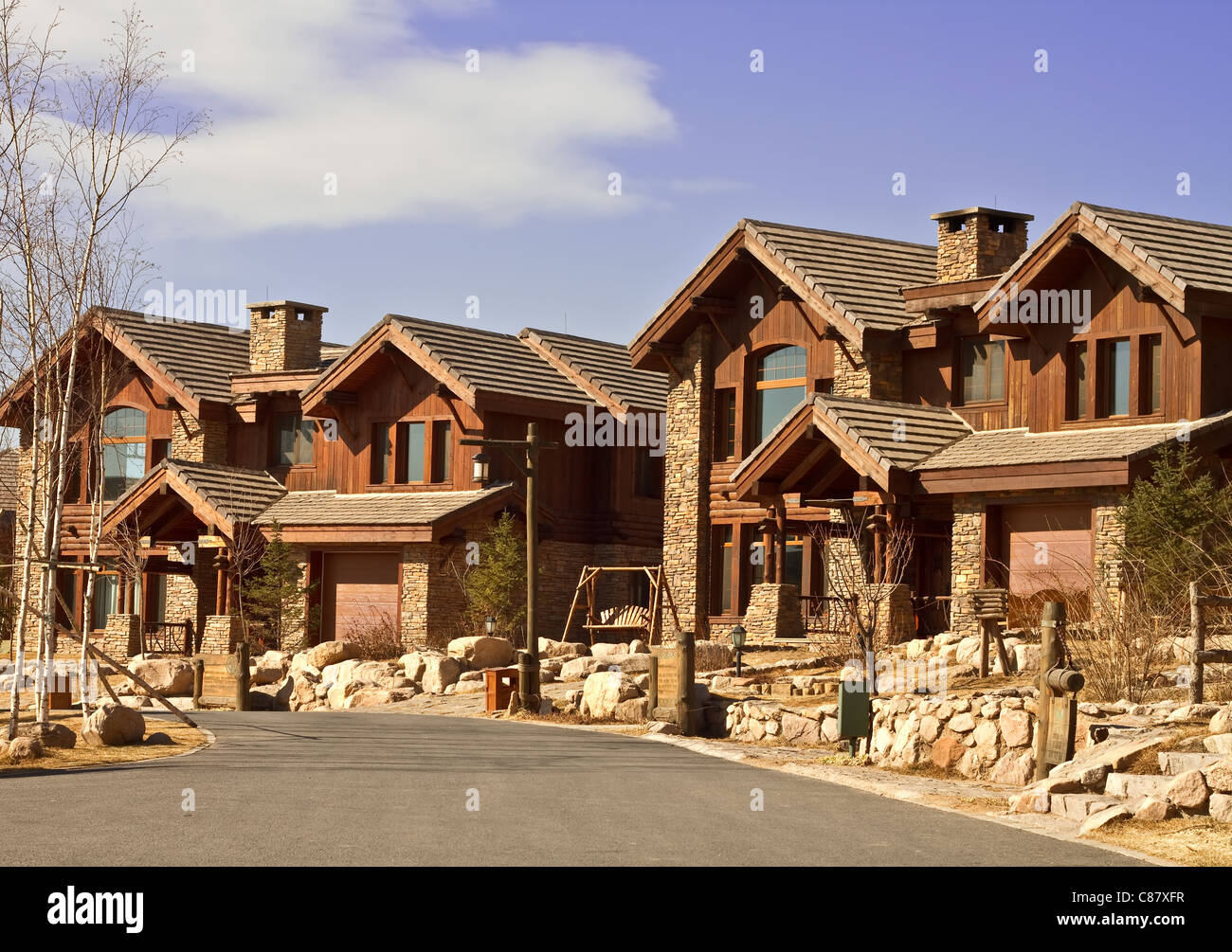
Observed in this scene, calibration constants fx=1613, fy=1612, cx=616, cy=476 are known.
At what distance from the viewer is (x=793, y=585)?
33.6m

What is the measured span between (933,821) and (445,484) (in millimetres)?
26989

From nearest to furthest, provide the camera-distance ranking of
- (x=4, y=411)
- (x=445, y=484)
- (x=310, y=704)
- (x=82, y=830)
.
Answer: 1. (x=82, y=830)
2. (x=4, y=411)
3. (x=310, y=704)
4. (x=445, y=484)

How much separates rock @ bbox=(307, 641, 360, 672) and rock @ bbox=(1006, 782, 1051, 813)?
917 inches

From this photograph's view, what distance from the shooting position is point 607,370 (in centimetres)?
4428

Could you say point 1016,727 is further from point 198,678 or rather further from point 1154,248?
point 198,678

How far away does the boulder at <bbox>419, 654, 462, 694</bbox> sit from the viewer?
32.8m

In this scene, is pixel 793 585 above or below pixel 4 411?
below

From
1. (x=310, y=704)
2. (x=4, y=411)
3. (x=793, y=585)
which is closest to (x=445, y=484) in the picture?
(x=310, y=704)

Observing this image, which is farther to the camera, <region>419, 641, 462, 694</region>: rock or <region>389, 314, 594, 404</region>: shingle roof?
<region>389, 314, 594, 404</region>: shingle roof

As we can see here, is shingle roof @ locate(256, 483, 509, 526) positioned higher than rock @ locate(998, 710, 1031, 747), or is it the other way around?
shingle roof @ locate(256, 483, 509, 526)

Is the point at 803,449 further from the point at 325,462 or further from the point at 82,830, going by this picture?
the point at 82,830

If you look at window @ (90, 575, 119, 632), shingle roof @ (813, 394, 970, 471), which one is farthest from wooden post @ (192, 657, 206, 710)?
window @ (90, 575, 119, 632)
